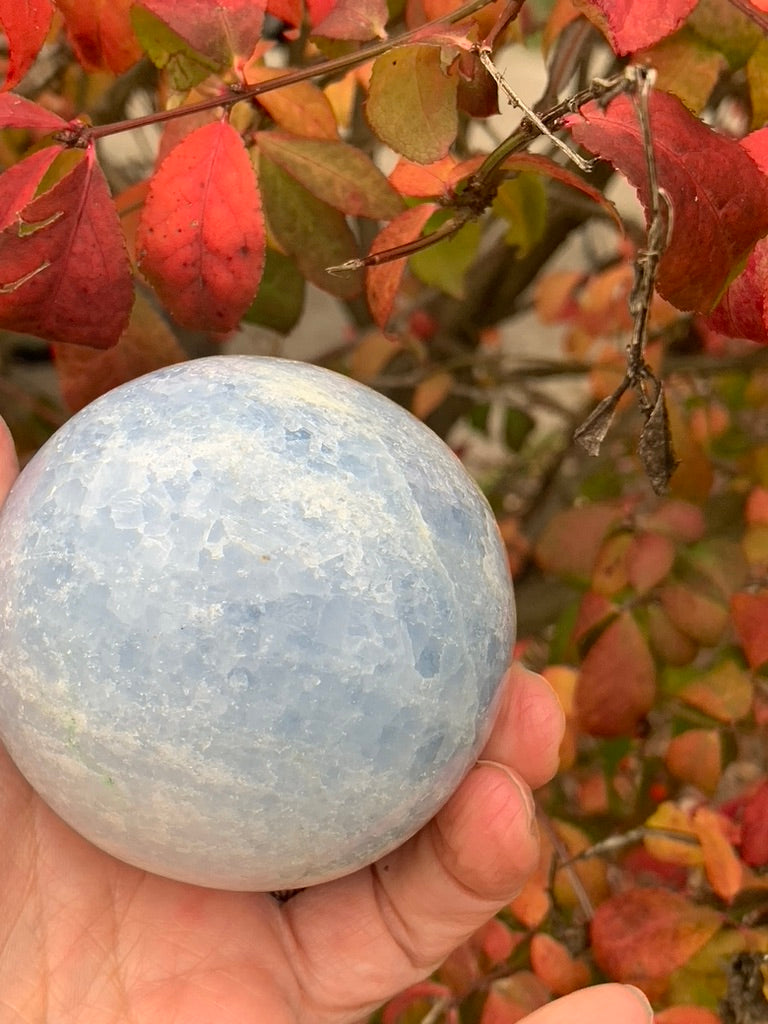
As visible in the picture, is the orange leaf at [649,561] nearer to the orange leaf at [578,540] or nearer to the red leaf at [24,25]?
the orange leaf at [578,540]

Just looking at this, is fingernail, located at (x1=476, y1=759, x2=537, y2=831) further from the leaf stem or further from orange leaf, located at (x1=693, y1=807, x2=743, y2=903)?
the leaf stem

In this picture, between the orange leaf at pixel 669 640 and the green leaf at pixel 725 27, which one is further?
the orange leaf at pixel 669 640

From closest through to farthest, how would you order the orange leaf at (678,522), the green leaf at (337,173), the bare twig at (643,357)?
1. the bare twig at (643,357)
2. the green leaf at (337,173)
3. the orange leaf at (678,522)

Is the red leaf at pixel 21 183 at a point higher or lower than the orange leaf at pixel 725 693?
higher

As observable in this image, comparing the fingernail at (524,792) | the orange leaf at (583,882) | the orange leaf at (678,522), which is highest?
the orange leaf at (678,522)

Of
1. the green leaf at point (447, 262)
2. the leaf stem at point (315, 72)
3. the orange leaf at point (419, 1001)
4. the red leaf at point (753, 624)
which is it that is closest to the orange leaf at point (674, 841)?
the red leaf at point (753, 624)

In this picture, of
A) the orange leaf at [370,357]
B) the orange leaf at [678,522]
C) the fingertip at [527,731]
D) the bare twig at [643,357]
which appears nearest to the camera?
the bare twig at [643,357]
